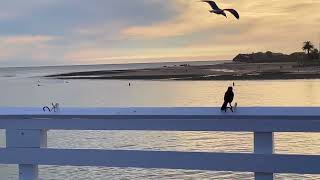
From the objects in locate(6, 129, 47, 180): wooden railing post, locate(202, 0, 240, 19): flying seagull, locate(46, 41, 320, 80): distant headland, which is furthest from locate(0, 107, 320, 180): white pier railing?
locate(46, 41, 320, 80): distant headland

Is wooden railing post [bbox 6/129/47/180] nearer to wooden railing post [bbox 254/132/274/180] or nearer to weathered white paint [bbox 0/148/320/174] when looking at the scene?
weathered white paint [bbox 0/148/320/174]

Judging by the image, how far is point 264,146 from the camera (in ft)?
10.6

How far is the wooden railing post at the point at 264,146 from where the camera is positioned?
3227 mm

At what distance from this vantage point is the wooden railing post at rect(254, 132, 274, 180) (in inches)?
127

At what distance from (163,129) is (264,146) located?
0.59 m

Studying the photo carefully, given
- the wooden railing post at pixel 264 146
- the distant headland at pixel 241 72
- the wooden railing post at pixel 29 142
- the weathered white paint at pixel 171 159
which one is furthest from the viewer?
the distant headland at pixel 241 72

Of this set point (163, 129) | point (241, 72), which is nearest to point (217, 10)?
point (163, 129)

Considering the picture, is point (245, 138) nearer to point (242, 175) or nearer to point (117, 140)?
point (117, 140)

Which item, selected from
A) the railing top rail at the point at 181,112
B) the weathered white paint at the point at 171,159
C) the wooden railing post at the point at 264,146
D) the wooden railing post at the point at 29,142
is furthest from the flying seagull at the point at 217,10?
the wooden railing post at the point at 29,142

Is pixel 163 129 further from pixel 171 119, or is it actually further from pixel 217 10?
pixel 217 10

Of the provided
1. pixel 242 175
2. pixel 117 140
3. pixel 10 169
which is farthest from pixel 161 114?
pixel 117 140

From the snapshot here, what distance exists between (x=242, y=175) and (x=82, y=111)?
662cm

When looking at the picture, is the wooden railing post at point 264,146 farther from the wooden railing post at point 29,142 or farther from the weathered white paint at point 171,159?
the wooden railing post at point 29,142

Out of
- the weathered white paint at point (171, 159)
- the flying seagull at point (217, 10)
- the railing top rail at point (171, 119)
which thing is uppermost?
the flying seagull at point (217, 10)
